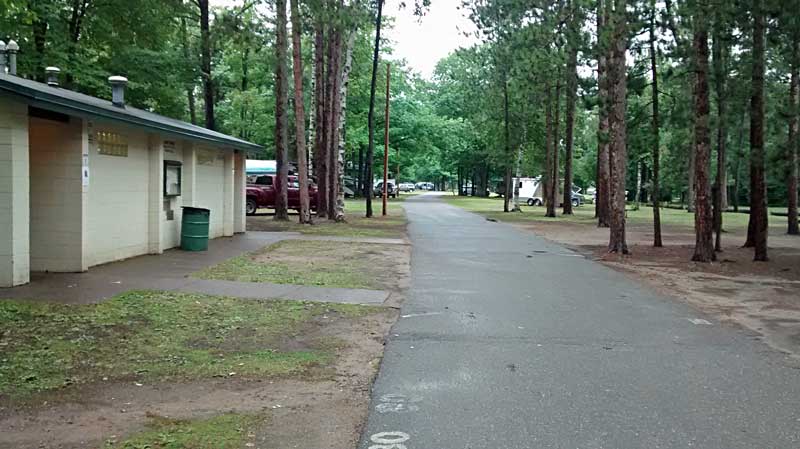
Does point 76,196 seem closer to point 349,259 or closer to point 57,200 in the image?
point 57,200

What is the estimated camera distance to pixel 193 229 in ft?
51.9

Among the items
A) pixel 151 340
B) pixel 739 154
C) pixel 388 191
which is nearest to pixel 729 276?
pixel 739 154

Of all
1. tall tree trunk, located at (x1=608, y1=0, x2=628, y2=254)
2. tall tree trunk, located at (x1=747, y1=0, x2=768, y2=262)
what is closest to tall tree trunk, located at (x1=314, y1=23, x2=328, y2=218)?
tall tree trunk, located at (x1=608, y1=0, x2=628, y2=254)

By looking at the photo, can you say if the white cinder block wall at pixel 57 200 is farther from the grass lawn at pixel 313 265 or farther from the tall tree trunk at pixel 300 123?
the tall tree trunk at pixel 300 123

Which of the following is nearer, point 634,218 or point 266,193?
point 266,193

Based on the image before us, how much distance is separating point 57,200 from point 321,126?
57.5 feet

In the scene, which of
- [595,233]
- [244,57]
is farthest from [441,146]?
[595,233]

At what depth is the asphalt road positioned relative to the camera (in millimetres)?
4938

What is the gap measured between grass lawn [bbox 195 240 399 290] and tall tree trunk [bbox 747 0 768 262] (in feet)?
29.0

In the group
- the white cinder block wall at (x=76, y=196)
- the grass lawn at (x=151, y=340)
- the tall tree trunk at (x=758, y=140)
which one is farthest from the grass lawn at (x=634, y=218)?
the grass lawn at (x=151, y=340)

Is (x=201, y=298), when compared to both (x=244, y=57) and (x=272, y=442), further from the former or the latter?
(x=244, y=57)

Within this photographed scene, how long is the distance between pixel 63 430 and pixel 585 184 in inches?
4079

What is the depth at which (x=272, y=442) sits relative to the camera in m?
4.66

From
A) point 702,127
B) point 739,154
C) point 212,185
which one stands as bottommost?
point 212,185
